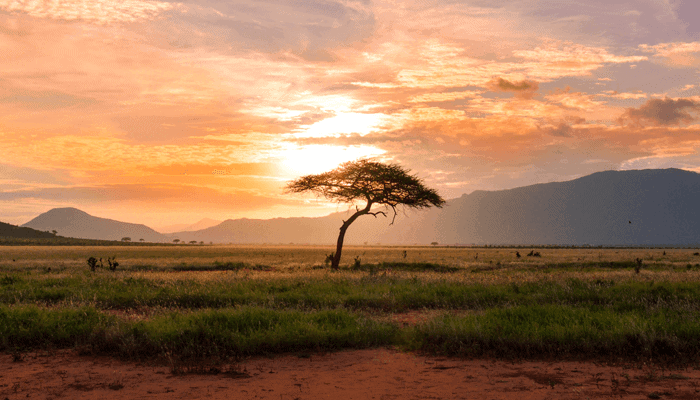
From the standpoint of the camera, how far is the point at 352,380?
892 cm

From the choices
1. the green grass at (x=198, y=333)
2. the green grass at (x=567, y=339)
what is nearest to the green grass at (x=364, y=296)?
the green grass at (x=198, y=333)

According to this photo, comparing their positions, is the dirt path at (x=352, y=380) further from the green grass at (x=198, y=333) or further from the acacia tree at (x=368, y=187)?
the acacia tree at (x=368, y=187)

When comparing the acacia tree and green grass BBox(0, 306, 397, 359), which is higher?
the acacia tree

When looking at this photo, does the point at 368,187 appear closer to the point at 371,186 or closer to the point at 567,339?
the point at 371,186

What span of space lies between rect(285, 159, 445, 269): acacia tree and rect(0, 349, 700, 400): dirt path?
2779 cm

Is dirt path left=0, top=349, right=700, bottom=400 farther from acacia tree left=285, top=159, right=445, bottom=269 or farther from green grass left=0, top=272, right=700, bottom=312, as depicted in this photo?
acacia tree left=285, top=159, right=445, bottom=269

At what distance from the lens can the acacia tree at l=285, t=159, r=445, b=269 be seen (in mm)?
39344

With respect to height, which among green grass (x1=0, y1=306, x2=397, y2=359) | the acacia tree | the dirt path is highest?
the acacia tree

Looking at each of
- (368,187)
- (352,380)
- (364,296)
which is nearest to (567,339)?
(352,380)

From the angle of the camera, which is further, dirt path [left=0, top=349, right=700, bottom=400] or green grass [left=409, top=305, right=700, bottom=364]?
green grass [left=409, top=305, right=700, bottom=364]

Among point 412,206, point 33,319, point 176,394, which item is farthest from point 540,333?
point 412,206

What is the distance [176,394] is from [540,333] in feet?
25.7

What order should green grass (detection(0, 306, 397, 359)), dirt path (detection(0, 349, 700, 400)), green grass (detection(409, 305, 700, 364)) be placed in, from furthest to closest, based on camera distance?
green grass (detection(0, 306, 397, 359)), green grass (detection(409, 305, 700, 364)), dirt path (detection(0, 349, 700, 400))

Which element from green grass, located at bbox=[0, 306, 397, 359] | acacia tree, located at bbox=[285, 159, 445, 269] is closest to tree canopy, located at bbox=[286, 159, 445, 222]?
acacia tree, located at bbox=[285, 159, 445, 269]
